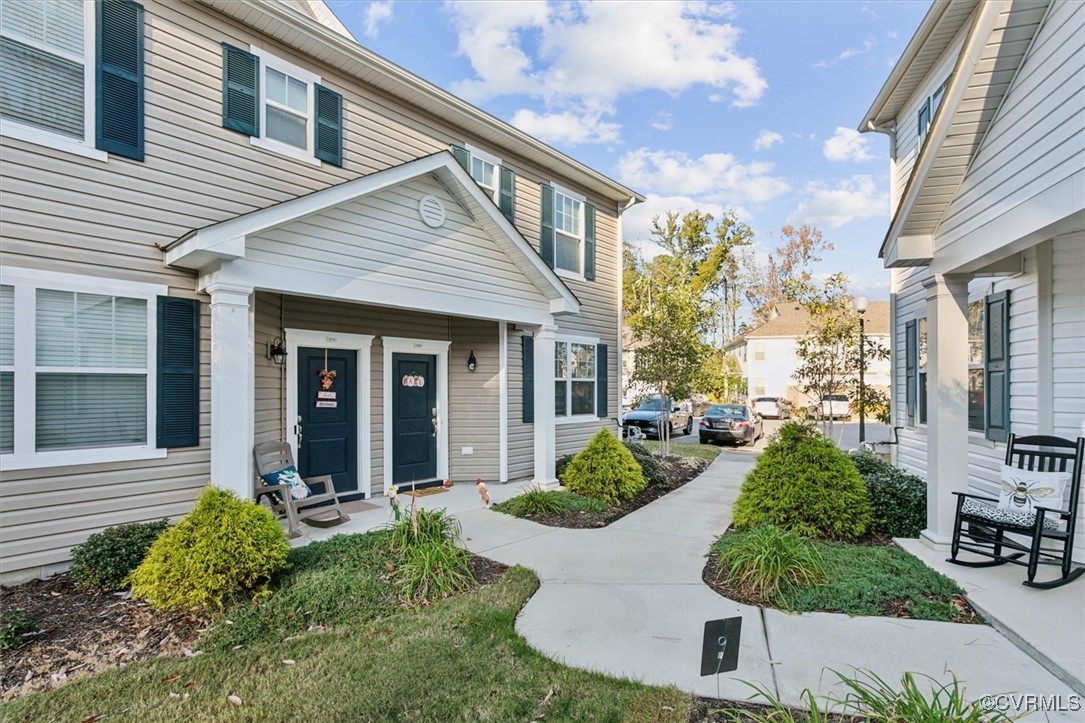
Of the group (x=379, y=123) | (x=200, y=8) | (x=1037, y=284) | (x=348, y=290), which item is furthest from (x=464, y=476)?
(x=1037, y=284)

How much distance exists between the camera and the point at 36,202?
4523mm

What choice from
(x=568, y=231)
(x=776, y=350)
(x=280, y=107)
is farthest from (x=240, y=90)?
(x=776, y=350)

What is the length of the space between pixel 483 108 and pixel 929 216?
6.07m

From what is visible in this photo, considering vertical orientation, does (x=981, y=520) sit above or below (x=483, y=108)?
below

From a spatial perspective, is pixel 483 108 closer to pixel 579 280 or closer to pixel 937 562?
pixel 579 280

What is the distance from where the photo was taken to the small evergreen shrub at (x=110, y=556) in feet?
14.2

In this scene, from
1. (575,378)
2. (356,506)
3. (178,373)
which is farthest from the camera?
(575,378)

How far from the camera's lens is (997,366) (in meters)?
6.01

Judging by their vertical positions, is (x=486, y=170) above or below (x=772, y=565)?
above

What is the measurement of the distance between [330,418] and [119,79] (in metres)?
4.16

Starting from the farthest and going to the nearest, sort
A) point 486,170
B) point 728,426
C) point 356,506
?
point 728,426, point 486,170, point 356,506

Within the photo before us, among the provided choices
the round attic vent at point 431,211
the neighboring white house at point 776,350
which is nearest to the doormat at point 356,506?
the round attic vent at point 431,211

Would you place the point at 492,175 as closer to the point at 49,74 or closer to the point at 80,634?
the point at 49,74

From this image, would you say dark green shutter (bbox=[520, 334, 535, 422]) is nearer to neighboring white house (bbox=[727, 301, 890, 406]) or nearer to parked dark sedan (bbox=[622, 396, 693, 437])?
Result: parked dark sedan (bbox=[622, 396, 693, 437])
